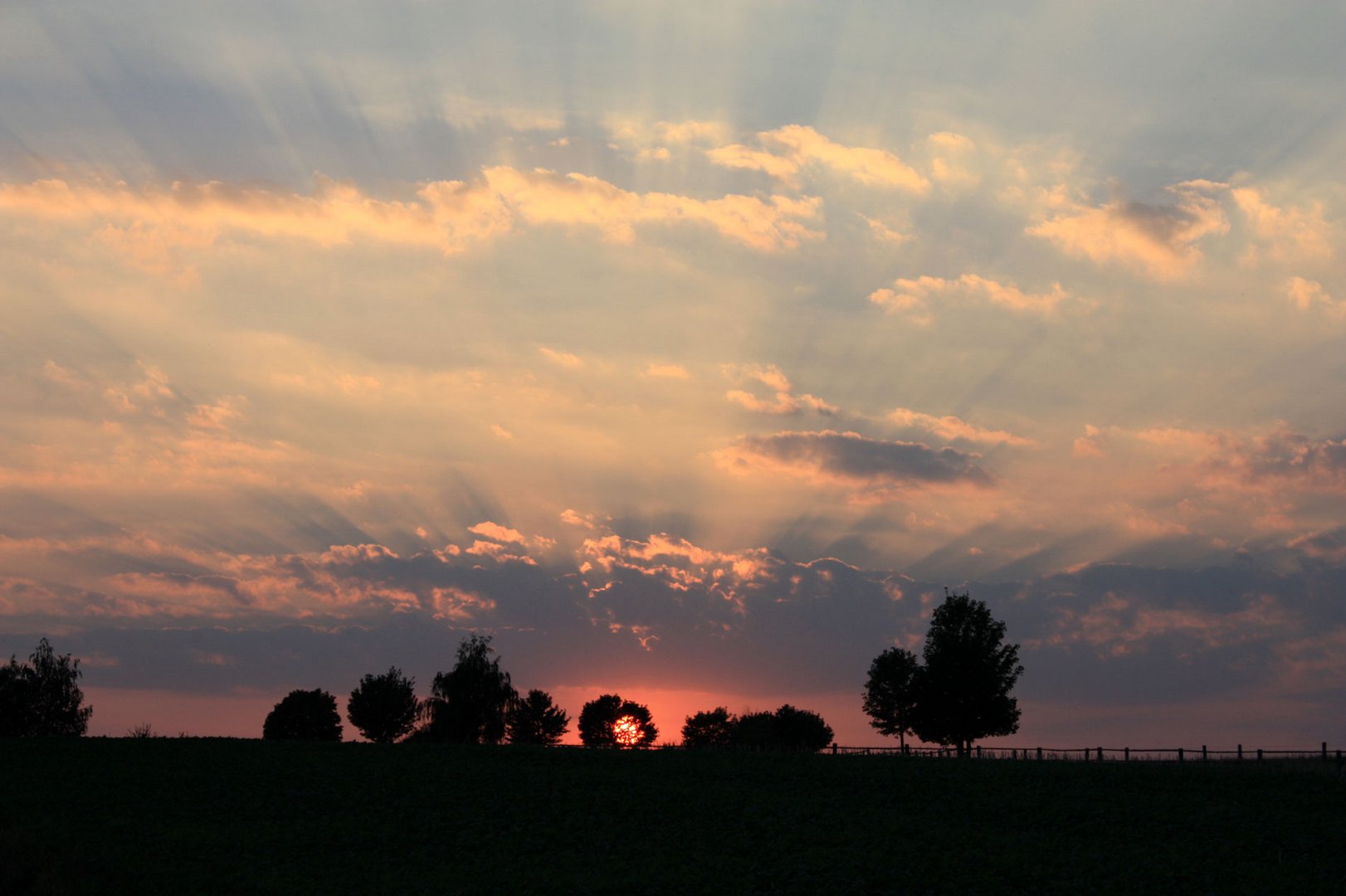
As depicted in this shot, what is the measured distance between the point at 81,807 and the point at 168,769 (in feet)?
36.4

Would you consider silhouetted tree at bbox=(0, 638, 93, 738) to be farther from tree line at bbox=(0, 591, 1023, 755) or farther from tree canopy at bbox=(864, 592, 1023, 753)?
tree canopy at bbox=(864, 592, 1023, 753)

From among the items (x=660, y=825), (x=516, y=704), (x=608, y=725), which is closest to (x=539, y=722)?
(x=608, y=725)

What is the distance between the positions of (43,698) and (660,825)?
109 meters

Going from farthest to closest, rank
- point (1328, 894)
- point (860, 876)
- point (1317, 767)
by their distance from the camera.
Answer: point (1317, 767), point (860, 876), point (1328, 894)

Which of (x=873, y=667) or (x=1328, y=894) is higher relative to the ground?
(x=873, y=667)

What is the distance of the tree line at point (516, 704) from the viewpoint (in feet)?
318

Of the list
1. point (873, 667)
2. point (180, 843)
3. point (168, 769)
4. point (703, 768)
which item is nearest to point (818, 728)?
point (873, 667)

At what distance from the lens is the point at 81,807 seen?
175ft

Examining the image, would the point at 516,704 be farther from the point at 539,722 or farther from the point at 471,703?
the point at 539,722

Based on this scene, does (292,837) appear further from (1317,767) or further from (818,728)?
(818,728)

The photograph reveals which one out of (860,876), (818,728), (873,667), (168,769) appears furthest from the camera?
(818,728)

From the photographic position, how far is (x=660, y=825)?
51.3 meters

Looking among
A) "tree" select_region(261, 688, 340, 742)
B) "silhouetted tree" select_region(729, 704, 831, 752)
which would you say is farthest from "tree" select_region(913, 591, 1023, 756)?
"tree" select_region(261, 688, 340, 742)

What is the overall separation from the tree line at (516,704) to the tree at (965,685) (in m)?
0.08
